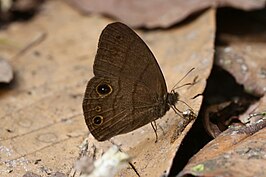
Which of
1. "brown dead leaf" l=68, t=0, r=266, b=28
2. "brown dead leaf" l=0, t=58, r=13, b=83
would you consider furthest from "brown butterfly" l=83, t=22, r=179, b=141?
"brown dead leaf" l=68, t=0, r=266, b=28

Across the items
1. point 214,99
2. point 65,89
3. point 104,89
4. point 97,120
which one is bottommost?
point 65,89

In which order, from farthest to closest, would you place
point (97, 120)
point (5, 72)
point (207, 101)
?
point (5, 72), point (207, 101), point (97, 120)

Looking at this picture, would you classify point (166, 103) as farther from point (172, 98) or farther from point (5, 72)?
point (5, 72)

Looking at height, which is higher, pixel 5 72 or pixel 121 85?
pixel 121 85

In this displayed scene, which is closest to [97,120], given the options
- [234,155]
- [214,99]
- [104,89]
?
[104,89]

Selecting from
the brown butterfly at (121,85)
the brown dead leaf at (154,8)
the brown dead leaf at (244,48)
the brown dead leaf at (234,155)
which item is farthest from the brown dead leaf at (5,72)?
the brown dead leaf at (234,155)

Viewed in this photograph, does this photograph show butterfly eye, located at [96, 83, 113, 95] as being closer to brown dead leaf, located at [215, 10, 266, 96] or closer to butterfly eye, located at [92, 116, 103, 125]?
butterfly eye, located at [92, 116, 103, 125]

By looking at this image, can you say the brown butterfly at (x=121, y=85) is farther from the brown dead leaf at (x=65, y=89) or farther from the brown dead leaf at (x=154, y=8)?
the brown dead leaf at (x=154, y=8)
